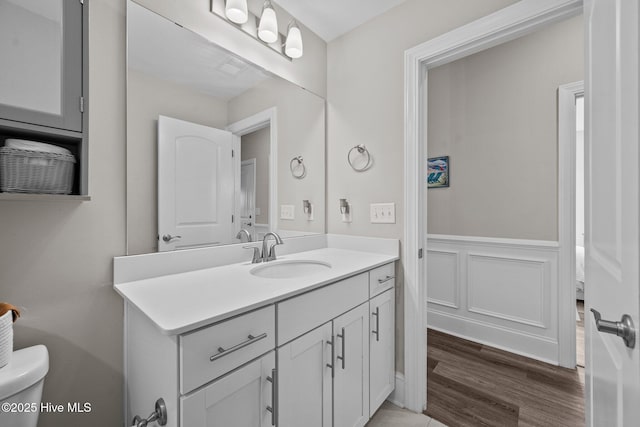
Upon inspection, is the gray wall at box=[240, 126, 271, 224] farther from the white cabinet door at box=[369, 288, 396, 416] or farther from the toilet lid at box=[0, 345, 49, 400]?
the toilet lid at box=[0, 345, 49, 400]

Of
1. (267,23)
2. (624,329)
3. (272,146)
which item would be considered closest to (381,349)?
(624,329)

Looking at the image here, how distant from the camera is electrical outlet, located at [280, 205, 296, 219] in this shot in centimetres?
185

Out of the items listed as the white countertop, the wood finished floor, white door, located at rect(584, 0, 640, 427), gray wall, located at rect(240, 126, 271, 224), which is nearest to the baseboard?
the wood finished floor

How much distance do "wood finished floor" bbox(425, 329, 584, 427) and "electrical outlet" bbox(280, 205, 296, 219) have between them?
142 cm

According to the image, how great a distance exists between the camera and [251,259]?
5.28ft

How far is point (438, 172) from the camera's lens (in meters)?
2.69

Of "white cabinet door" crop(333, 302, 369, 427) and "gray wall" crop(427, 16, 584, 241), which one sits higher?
"gray wall" crop(427, 16, 584, 241)

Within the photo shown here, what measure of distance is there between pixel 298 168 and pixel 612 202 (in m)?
1.55

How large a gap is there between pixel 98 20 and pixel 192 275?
3.47ft

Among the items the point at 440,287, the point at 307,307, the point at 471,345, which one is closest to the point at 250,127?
the point at 307,307

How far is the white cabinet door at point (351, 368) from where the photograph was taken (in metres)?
1.23

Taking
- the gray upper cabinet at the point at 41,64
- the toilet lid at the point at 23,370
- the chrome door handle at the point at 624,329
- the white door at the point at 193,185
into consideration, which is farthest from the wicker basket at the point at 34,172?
the chrome door handle at the point at 624,329

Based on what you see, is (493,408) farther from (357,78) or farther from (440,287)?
(357,78)

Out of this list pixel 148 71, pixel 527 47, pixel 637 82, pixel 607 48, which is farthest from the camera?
pixel 527 47
